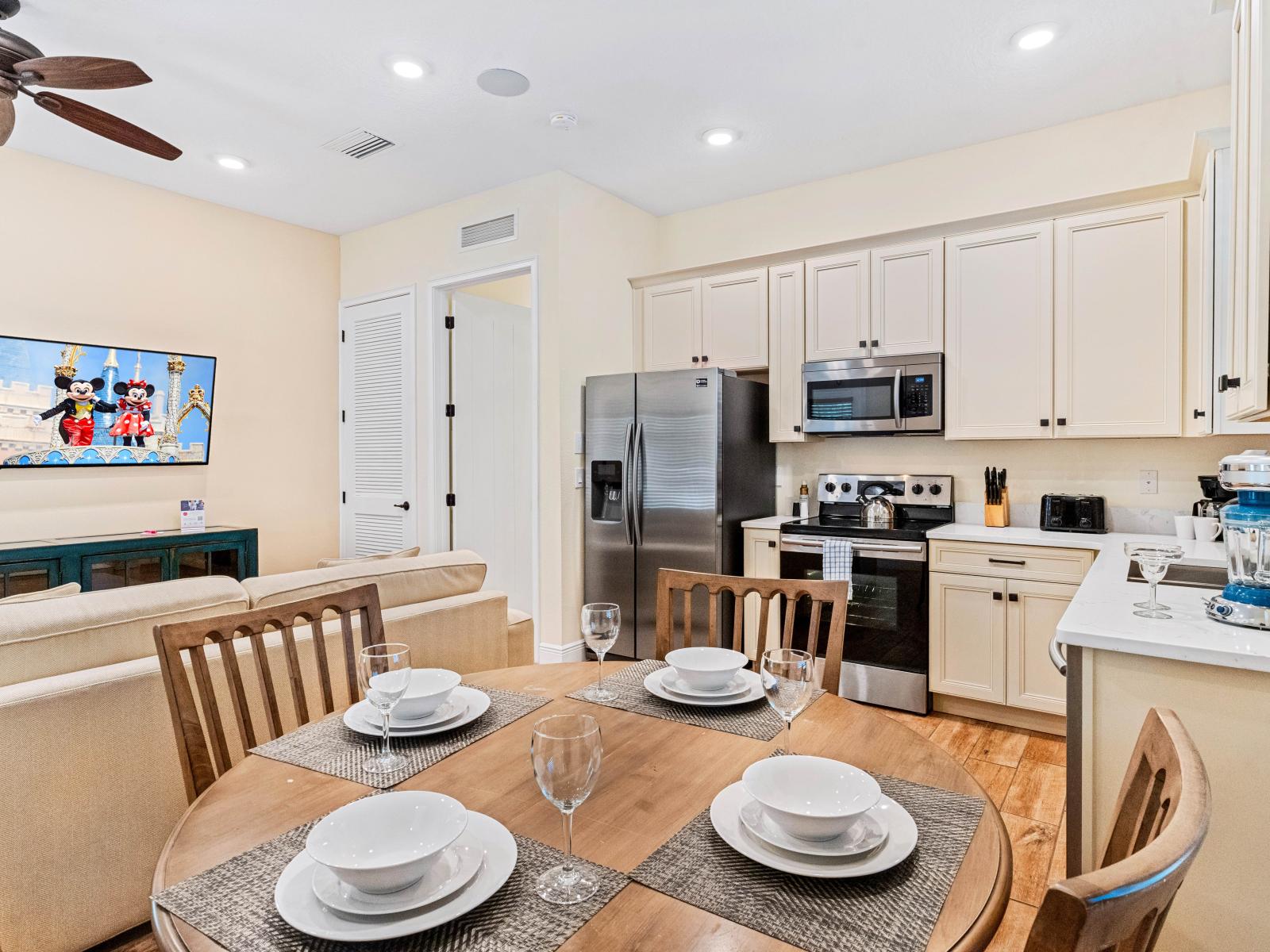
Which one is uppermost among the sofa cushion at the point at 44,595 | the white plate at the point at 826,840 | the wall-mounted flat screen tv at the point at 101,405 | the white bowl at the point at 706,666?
the wall-mounted flat screen tv at the point at 101,405

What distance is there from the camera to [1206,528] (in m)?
2.95

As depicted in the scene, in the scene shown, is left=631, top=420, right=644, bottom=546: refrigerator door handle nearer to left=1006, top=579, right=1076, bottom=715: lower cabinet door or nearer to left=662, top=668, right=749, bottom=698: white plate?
left=1006, top=579, right=1076, bottom=715: lower cabinet door

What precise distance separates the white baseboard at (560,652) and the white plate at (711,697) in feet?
8.30

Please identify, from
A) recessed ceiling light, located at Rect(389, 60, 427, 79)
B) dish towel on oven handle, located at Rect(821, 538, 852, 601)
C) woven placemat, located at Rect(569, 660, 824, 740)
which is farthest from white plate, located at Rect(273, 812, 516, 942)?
recessed ceiling light, located at Rect(389, 60, 427, 79)

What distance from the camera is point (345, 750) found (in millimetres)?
1252

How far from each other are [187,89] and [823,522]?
11.9ft

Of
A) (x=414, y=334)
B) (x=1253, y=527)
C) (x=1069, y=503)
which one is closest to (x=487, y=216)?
(x=414, y=334)

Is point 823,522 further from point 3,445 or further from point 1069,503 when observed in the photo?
point 3,445

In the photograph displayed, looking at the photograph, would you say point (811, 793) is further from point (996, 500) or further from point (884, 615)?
point (996, 500)

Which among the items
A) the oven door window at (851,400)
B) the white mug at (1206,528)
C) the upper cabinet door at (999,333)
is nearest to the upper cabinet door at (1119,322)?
the upper cabinet door at (999,333)

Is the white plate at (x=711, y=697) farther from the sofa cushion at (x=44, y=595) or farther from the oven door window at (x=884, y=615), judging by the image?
the oven door window at (x=884, y=615)

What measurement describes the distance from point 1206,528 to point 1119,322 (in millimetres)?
947

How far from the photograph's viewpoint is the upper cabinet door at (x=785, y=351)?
4.02m

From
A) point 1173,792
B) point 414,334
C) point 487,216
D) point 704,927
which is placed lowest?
point 704,927
